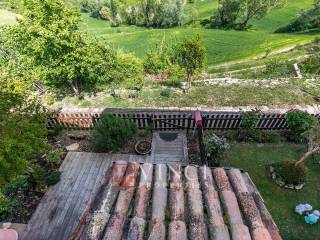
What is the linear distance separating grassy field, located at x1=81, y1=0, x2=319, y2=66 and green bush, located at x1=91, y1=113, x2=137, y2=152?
24145 mm

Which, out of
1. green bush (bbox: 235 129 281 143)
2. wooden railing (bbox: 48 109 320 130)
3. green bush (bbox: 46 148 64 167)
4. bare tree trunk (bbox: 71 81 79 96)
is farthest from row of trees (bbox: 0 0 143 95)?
green bush (bbox: 235 129 281 143)

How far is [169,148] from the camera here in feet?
43.2

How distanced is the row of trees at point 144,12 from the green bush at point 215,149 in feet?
170

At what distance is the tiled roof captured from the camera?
4.53 metres

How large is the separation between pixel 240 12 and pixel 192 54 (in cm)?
3853

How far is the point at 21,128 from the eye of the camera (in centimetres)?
923

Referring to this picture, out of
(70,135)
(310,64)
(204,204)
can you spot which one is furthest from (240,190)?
(310,64)

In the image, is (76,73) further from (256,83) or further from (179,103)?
(256,83)

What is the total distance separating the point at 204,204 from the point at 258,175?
783 cm

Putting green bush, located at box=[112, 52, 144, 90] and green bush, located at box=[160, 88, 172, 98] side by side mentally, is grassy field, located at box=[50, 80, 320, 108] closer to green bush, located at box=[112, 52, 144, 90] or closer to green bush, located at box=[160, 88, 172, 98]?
green bush, located at box=[160, 88, 172, 98]

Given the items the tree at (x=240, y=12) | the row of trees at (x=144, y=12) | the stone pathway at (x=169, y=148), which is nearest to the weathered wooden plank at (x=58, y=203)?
the stone pathway at (x=169, y=148)

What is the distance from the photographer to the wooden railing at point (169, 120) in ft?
44.2

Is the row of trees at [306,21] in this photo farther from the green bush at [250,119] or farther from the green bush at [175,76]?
the green bush at [250,119]

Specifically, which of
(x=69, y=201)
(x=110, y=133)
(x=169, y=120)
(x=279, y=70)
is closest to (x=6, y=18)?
(x=110, y=133)
